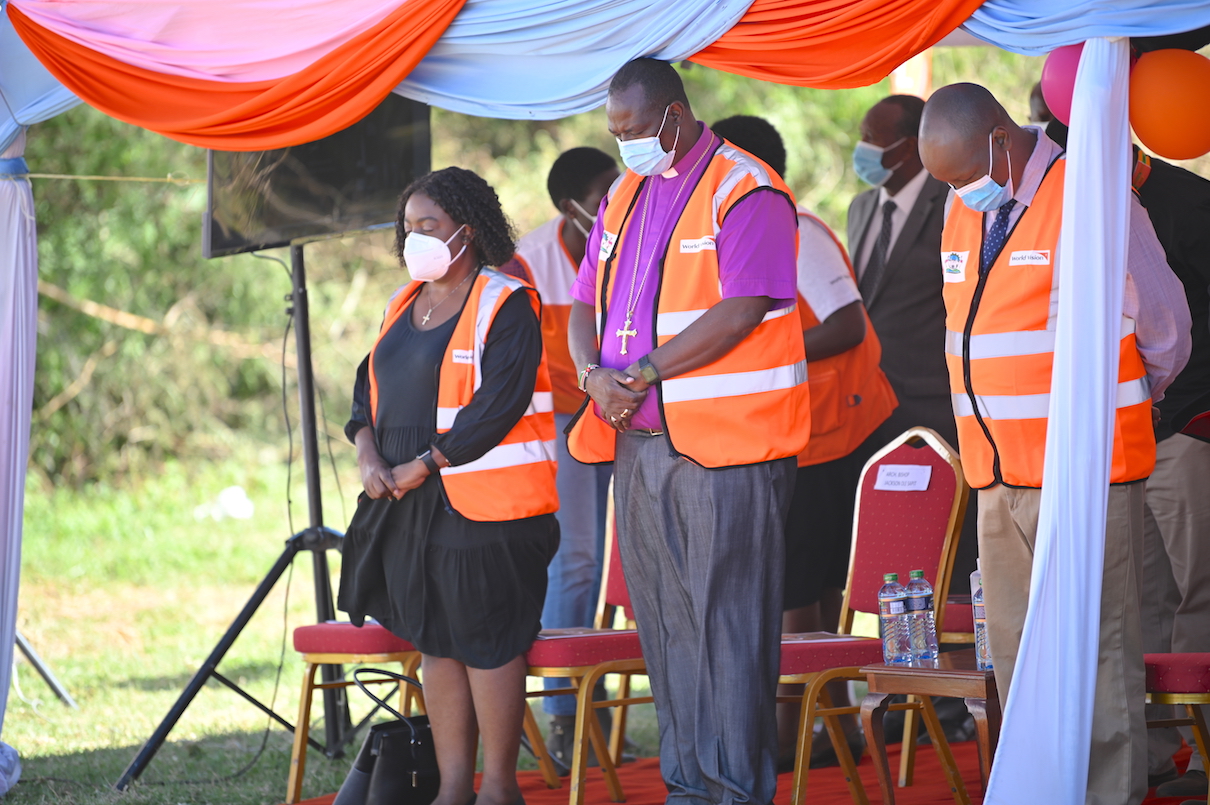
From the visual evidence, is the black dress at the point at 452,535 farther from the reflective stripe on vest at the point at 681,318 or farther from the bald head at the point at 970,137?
the bald head at the point at 970,137

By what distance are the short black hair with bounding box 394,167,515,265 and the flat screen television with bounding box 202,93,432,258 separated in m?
0.98

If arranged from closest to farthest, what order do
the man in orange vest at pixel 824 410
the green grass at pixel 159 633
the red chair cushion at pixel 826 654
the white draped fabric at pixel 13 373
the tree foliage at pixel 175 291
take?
the red chair cushion at pixel 826 654, the white draped fabric at pixel 13 373, the man in orange vest at pixel 824 410, the green grass at pixel 159 633, the tree foliage at pixel 175 291

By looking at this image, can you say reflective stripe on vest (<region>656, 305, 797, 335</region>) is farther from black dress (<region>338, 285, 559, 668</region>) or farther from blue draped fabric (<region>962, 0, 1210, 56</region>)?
blue draped fabric (<region>962, 0, 1210, 56</region>)

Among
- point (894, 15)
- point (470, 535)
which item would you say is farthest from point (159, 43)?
point (894, 15)

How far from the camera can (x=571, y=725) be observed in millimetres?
5289

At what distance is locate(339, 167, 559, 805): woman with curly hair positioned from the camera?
4129 millimetres

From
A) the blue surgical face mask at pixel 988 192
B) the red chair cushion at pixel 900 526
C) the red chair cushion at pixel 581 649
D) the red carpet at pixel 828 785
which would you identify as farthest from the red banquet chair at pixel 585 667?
the blue surgical face mask at pixel 988 192

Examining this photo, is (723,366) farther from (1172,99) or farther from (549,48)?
(1172,99)

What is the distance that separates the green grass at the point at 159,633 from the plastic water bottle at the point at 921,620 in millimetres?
1921

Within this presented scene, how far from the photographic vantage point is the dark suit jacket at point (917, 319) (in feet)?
18.3

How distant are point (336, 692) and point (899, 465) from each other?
8.15 feet

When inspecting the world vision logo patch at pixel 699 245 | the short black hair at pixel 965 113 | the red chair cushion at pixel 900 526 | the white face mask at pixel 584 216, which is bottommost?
the red chair cushion at pixel 900 526

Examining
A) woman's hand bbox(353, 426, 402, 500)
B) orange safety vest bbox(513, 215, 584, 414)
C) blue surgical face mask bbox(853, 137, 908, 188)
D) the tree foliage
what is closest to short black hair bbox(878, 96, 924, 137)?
blue surgical face mask bbox(853, 137, 908, 188)

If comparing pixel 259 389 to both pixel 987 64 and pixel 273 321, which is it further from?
pixel 987 64
